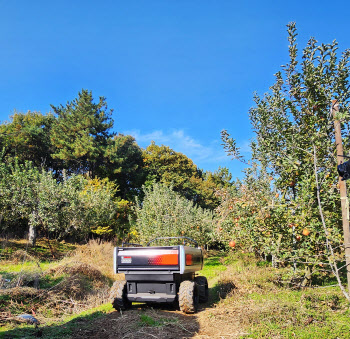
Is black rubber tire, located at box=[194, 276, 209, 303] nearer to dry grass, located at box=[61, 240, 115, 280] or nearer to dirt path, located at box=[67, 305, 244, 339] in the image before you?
dirt path, located at box=[67, 305, 244, 339]

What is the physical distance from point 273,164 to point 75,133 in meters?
29.9

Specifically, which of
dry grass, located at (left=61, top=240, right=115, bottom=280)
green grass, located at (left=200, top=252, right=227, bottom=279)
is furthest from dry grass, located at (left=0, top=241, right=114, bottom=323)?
green grass, located at (left=200, top=252, right=227, bottom=279)

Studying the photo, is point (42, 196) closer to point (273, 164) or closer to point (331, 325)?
point (273, 164)

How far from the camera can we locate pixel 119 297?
6730mm

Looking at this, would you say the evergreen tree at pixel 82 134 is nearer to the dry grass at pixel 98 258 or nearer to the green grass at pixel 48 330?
the dry grass at pixel 98 258

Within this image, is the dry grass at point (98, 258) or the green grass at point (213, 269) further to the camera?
the dry grass at point (98, 258)

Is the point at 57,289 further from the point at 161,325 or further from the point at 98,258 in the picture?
the point at 98,258

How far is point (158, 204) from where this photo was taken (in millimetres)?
16078

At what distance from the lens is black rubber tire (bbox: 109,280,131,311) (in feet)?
22.1

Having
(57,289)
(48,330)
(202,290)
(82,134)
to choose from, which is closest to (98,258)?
(57,289)

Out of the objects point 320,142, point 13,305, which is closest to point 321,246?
point 320,142

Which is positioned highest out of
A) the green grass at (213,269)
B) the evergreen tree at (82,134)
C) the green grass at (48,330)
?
the evergreen tree at (82,134)

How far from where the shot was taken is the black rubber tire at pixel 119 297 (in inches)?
266

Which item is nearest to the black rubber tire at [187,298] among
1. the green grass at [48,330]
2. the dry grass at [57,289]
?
the green grass at [48,330]
